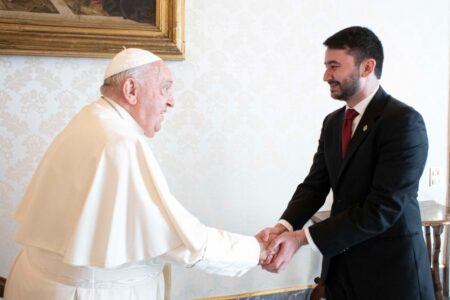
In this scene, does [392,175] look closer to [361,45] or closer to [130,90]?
[361,45]

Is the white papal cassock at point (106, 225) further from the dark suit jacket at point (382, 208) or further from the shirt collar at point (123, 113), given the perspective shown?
A: the dark suit jacket at point (382, 208)

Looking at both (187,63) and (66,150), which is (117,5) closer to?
(187,63)

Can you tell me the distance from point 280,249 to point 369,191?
17.6 inches

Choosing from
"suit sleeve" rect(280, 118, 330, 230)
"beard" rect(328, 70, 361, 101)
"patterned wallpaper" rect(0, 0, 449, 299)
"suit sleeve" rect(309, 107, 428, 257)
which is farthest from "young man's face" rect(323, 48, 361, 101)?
"patterned wallpaper" rect(0, 0, 449, 299)

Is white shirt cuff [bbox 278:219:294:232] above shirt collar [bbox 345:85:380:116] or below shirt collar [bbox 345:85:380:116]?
below

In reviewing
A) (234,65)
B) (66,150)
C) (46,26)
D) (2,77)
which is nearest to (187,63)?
(234,65)

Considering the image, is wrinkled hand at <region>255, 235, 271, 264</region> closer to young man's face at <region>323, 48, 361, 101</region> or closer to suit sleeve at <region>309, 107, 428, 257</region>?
suit sleeve at <region>309, 107, 428, 257</region>

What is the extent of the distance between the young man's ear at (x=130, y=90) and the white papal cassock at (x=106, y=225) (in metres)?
0.05

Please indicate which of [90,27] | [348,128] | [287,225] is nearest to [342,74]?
[348,128]

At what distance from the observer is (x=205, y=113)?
253cm

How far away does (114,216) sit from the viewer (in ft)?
4.30

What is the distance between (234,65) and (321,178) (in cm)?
91

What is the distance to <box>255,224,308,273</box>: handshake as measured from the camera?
1.78 metres

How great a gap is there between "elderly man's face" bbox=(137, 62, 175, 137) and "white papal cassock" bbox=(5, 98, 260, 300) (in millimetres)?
55
